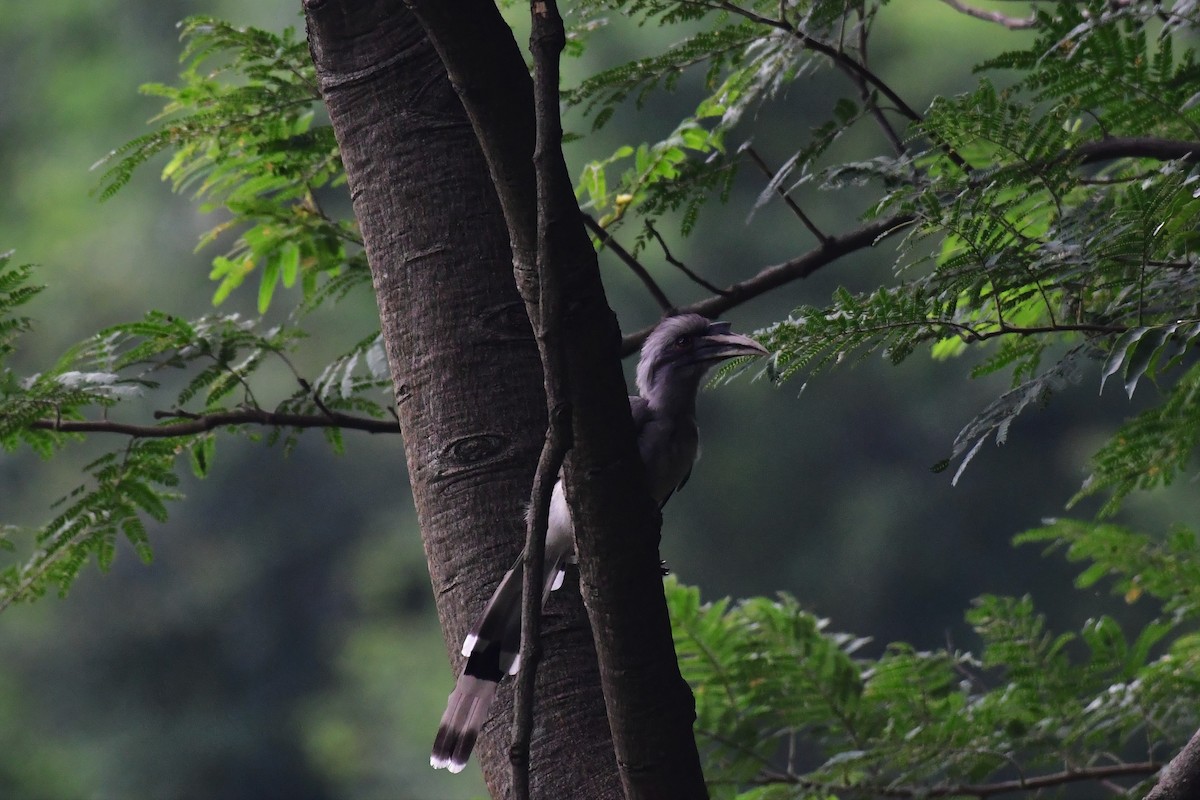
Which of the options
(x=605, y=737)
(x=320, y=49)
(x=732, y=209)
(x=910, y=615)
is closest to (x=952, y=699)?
(x=605, y=737)

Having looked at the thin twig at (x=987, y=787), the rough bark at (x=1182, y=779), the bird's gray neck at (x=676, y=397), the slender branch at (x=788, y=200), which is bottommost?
the thin twig at (x=987, y=787)

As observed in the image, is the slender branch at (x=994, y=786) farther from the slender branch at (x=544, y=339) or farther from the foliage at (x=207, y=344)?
the slender branch at (x=544, y=339)

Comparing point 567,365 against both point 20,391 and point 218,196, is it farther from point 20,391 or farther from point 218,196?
point 218,196

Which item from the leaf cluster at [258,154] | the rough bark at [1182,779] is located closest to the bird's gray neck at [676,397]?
the leaf cluster at [258,154]

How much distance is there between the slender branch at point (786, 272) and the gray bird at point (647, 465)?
3cm

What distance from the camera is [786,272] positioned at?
2732 mm

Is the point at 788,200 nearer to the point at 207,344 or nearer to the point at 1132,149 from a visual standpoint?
the point at 1132,149

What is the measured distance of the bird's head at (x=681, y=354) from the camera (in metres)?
2.75

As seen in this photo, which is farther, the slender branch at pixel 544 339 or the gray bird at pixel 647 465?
the gray bird at pixel 647 465

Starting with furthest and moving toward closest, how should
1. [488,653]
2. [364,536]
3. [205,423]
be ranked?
1. [364,536]
2. [205,423]
3. [488,653]

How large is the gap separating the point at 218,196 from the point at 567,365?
2.06m

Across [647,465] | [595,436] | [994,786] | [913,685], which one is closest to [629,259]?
[647,465]

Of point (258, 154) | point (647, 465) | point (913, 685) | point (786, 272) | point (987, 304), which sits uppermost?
point (258, 154)

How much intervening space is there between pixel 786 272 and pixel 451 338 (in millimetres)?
882
